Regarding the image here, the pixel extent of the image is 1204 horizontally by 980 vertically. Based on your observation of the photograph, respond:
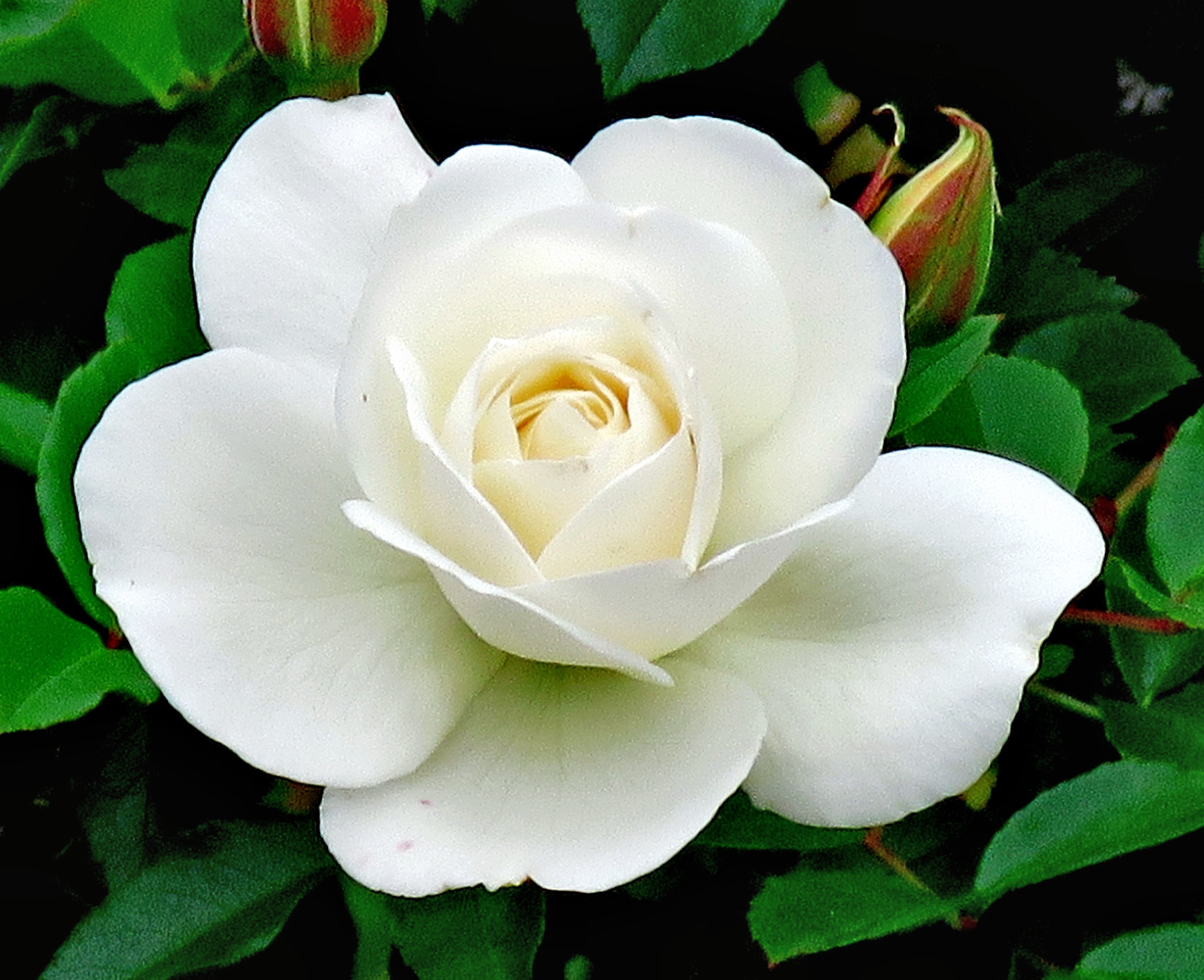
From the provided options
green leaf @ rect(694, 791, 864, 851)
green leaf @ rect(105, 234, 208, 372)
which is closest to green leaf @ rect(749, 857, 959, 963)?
green leaf @ rect(694, 791, 864, 851)

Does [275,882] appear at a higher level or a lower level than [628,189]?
lower

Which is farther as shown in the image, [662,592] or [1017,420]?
[1017,420]

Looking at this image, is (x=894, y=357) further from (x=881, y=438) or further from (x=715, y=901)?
(x=715, y=901)

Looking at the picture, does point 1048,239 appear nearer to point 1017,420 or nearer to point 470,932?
point 1017,420

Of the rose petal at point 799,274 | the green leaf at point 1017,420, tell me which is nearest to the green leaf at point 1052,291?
the green leaf at point 1017,420

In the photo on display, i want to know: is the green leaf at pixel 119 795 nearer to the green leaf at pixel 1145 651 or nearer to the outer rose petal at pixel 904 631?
the outer rose petal at pixel 904 631

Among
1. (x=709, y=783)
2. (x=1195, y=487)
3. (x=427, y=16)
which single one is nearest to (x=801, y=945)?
(x=709, y=783)

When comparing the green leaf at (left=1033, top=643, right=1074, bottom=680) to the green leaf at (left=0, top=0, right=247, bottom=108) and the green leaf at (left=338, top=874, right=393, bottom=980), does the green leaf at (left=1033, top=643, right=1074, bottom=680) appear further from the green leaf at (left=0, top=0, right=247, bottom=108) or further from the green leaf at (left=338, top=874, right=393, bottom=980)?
the green leaf at (left=0, top=0, right=247, bottom=108)

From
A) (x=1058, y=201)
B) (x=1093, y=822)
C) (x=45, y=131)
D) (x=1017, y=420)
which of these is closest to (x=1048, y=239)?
(x=1058, y=201)
